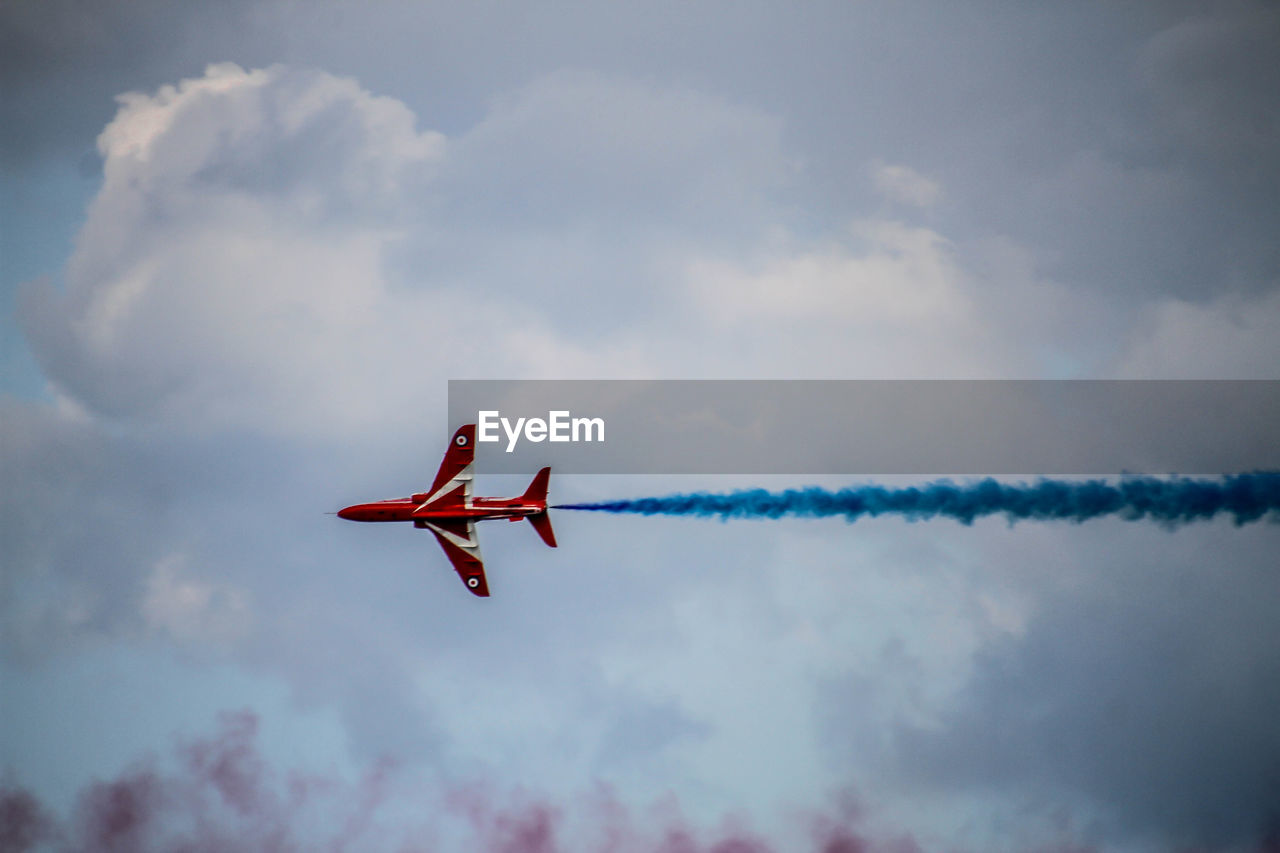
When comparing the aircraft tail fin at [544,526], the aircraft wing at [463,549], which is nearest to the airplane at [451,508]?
the aircraft wing at [463,549]

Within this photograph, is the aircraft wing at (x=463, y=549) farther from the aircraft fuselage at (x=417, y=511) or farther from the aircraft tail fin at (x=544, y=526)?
the aircraft tail fin at (x=544, y=526)

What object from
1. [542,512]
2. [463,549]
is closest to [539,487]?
[542,512]

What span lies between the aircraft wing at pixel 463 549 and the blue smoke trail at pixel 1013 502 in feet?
22.4

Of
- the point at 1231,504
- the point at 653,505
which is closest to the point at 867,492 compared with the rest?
the point at 653,505

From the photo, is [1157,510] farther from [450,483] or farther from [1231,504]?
[450,483]

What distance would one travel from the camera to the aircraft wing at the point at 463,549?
126 meters

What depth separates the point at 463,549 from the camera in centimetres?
12694

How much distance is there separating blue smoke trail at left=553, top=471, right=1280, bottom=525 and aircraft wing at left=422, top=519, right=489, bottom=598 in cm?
682

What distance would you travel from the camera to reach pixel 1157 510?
422 ft

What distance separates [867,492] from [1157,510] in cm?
1928

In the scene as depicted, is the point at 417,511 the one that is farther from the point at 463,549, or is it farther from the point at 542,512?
the point at 542,512

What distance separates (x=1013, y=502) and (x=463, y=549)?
35572 millimetres

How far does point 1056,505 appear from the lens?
420 ft

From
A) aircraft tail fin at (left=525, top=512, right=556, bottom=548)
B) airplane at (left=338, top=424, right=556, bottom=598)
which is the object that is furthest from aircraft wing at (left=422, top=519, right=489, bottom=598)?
aircraft tail fin at (left=525, top=512, right=556, bottom=548)
